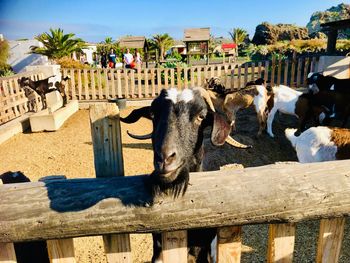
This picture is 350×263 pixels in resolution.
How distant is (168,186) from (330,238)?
0.96 m

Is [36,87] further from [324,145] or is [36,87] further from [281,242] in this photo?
[281,242]

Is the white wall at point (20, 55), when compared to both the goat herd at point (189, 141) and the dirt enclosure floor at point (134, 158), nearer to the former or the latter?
the dirt enclosure floor at point (134, 158)

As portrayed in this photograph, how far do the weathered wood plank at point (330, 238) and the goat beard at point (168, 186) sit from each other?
31.1 inches

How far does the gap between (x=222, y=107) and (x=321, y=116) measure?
8.72ft

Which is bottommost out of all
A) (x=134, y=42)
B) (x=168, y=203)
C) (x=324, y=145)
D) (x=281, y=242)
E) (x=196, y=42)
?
(x=324, y=145)

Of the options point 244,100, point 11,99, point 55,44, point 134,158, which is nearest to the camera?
point 134,158

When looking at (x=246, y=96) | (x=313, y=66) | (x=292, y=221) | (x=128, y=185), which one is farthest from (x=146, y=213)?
(x=313, y=66)

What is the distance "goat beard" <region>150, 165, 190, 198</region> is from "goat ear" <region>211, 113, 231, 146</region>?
56 cm

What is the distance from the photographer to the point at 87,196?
52.7 inches

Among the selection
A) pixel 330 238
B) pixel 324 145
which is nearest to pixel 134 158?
pixel 324 145

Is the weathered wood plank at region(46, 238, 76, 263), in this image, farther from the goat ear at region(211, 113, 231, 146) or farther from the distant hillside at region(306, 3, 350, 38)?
the distant hillside at region(306, 3, 350, 38)

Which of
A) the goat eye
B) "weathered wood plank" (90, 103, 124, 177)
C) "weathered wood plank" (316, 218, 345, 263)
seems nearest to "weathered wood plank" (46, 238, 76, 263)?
"weathered wood plank" (90, 103, 124, 177)

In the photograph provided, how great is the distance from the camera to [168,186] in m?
1.33

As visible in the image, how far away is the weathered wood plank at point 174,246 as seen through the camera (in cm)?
147
